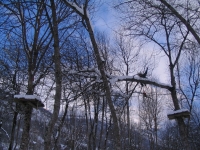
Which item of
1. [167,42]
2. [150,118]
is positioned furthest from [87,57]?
[150,118]

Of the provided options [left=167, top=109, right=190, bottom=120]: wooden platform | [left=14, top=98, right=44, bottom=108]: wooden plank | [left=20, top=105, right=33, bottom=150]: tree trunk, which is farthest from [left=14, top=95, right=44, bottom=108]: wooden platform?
[left=167, top=109, right=190, bottom=120]: wooden platform

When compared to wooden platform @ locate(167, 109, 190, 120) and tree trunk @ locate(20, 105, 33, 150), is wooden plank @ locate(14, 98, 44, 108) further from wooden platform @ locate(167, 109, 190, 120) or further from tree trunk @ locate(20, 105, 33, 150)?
wooden platform @ locate(167, 109, 190, 120)

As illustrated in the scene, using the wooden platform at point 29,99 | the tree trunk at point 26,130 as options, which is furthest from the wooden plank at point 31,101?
the tree trunk at point 26,130

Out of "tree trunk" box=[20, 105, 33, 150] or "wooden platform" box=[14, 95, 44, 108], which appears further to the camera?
"tree trunk" box=[20, 105, 33, 150]

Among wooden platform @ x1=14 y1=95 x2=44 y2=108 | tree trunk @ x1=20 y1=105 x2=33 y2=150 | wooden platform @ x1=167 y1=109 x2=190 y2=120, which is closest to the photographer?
wooden platform @ x1=14 y1=95 x2=44 y2=108

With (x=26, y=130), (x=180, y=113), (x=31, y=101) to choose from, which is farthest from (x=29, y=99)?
(x=180, y=113)

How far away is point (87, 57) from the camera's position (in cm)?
1322

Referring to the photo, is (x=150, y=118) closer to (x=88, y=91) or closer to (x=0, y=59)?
(x=0, y=59)

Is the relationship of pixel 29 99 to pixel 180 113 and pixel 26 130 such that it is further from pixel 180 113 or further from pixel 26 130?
pixel 180 113

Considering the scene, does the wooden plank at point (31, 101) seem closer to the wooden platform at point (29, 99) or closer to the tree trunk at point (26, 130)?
the wooden platform at point (29, 99)

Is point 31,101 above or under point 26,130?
above

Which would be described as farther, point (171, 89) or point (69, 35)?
point (69, 35)

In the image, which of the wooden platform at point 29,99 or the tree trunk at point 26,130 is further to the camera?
the tree trunk at point 26,130

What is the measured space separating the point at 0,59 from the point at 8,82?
1597mm
